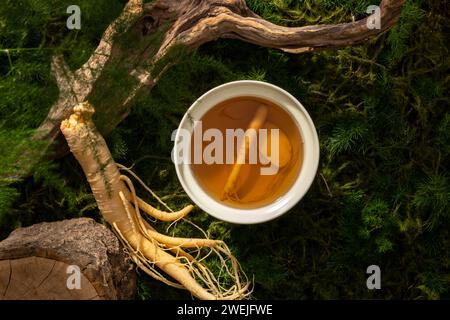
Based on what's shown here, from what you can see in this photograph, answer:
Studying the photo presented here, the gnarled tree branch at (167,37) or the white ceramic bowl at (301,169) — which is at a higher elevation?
the gnarled tree branch at (167,37)

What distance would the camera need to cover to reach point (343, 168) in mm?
1428

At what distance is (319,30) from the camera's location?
4.17ft

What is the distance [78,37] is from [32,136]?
25 cm

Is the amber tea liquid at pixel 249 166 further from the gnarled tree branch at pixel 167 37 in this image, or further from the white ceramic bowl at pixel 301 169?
the gnarled tree branch at pixel 167 37

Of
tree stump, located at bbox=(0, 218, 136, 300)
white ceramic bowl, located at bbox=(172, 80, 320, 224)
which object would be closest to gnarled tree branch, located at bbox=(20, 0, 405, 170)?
white ceramic bowl, located at bbox=(172, 80, 320, 224)

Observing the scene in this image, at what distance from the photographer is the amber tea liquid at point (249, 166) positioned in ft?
4.31

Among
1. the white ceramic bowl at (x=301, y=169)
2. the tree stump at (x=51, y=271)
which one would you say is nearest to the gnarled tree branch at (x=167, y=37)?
the white ceramic bowl at (x=301, y=169)

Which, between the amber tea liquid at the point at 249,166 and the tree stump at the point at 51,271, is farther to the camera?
the amber tea liquid at the point at 249,166

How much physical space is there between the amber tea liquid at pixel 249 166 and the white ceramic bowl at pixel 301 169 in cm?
2

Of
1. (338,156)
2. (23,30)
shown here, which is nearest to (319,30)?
(338,156)

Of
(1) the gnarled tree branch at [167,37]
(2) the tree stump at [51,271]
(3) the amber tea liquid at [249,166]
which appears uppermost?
(1) the gnarled tree branch at [167,37]

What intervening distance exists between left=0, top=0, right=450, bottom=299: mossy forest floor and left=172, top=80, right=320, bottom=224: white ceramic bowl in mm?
122

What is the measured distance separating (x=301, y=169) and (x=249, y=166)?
0.37 ft

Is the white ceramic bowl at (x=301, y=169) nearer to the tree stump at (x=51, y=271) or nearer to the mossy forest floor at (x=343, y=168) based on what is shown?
the mossy forest floor at (x=343, y=168)
